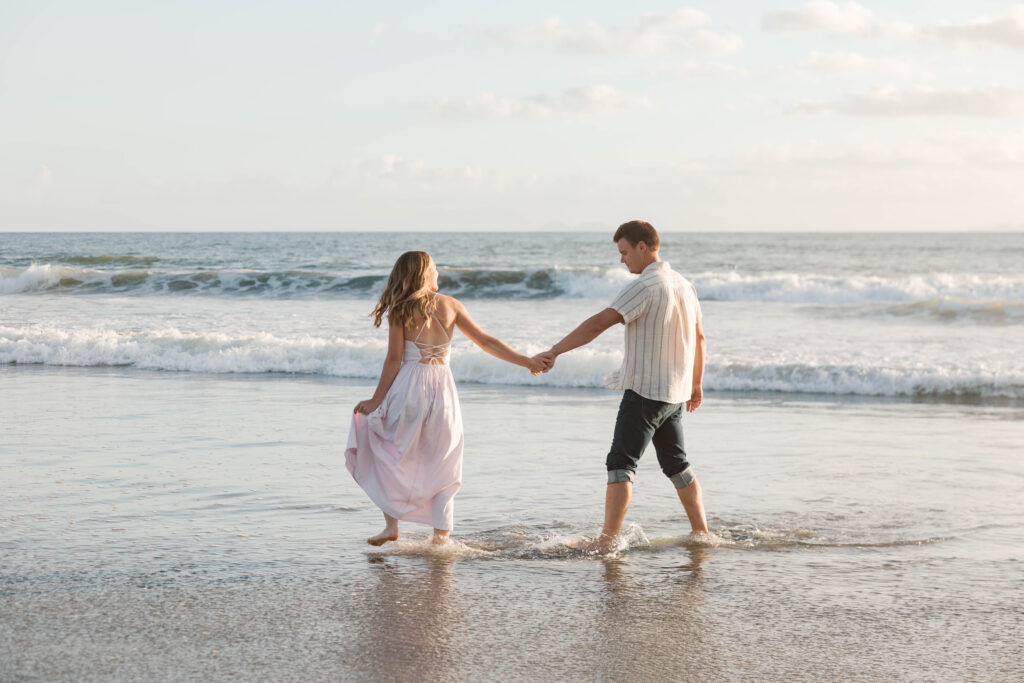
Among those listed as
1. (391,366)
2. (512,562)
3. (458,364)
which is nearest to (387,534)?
(512,562)

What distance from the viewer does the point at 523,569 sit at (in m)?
5.23

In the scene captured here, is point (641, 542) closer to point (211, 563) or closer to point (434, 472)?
point (434, 472)

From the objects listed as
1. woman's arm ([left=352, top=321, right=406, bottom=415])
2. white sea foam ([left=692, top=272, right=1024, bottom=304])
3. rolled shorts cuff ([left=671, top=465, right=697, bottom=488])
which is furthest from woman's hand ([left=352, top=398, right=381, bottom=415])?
white sea foam ([left=692, top=272, right=1024, bottom=304])

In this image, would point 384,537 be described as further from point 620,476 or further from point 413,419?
point 620,476


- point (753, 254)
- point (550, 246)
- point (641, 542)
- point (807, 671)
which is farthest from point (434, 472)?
point (550, 246)

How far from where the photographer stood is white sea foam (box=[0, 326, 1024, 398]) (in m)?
12.8

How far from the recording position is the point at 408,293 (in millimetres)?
5625

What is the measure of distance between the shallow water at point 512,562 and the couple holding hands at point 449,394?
276 mm

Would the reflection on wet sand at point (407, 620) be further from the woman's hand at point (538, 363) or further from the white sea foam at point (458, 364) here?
the white sea foam at point (458, 364)

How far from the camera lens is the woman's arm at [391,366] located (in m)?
5.69

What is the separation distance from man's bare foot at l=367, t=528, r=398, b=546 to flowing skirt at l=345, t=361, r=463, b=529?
0.30ft

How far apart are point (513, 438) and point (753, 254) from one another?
4751 cm

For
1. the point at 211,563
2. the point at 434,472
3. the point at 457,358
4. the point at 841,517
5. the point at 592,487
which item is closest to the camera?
the point at 211,563

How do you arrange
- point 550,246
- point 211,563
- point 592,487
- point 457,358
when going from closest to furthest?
point 211,563, point 592,487, point 457,358, point 550,246
